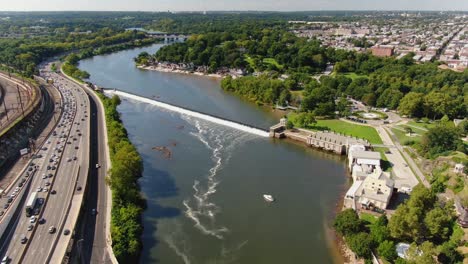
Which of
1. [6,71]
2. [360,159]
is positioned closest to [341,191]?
[360,159]

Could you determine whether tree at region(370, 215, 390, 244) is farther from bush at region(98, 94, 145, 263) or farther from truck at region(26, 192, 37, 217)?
truck at region(26, 192, 37, 217)

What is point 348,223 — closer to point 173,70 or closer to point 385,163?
point 385,163

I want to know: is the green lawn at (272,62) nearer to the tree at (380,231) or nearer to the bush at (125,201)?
the bush at (125,201)

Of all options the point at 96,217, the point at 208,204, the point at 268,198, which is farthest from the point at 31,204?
the point at 268,198

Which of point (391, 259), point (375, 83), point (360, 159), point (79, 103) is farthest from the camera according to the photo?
point (375, 83)

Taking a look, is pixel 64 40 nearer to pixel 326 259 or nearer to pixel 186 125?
pixel 186 125

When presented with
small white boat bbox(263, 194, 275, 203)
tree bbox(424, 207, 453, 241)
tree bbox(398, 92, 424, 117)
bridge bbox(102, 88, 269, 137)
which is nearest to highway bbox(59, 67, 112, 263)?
small white boat bbox(263, 194, 275, 203)
